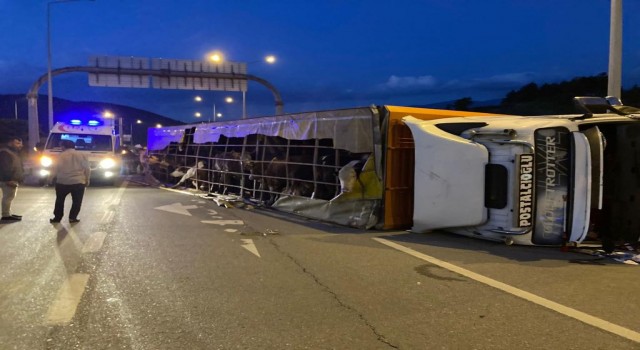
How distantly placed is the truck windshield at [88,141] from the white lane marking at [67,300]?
14.5m

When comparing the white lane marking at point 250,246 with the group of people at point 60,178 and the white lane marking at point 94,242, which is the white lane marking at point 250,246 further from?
the group of people at point 60,178

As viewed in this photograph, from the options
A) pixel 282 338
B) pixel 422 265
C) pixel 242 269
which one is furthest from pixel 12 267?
pixel 422 265

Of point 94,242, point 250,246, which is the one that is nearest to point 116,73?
point 94,242

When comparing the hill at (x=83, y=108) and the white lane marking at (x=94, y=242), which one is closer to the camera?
the white lane marking at (x=94, y=242)

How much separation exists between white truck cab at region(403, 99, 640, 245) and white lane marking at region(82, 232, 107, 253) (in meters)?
5.49

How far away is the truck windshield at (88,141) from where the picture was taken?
1888 centimetres

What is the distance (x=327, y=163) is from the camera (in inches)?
461

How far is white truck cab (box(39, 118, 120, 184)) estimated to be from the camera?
60.5 feet

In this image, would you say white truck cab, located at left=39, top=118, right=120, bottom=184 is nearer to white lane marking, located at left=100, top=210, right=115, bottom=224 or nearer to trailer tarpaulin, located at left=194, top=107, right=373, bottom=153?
trailer tarpaulin, located at left=194, top=107, right=373, bottom=153

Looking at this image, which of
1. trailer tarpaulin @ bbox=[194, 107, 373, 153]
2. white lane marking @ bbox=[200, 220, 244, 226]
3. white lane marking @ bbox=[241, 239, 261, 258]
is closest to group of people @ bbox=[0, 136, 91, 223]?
white lane marking @ bbox=[200, 220, 244, 226]

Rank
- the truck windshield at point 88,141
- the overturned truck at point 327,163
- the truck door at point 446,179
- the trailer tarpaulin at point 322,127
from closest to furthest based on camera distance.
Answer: the truck door at point 446,179, the overturned truck at point 327,163, the trailer tarpaulin at point 322,127, the truck windshield at point 88,141

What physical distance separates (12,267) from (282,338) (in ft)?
13.6

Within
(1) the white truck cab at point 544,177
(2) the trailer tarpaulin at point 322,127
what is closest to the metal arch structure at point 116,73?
(2) the trailer tarpaulin at point 322,127

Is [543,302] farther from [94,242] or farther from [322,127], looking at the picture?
[322,127]
